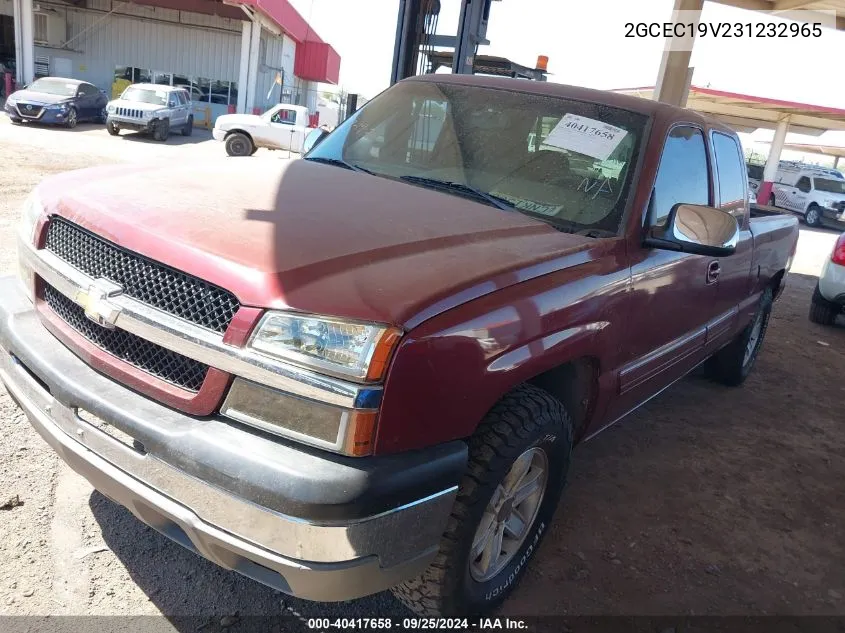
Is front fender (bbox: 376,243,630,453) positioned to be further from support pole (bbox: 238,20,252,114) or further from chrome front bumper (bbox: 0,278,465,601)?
support pole (bbox: 238,20,252,114)

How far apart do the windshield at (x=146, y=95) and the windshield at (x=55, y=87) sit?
4.96ft

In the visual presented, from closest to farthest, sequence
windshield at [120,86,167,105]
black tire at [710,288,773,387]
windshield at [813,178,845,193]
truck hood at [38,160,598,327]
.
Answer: truck hood at [38,160,598,327]
black tire at [710,288,773,387]
windshield at [120,86,167,105]
windshield at [813,178,845,193]

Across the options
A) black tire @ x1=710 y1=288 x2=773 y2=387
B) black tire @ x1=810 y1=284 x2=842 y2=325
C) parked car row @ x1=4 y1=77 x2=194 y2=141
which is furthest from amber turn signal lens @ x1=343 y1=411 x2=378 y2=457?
parked car row @ x1=4 y1=77 x2=194 y2=141

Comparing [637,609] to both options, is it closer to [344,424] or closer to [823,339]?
[344,424]

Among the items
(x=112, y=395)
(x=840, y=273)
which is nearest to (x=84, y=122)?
(x=840, y=273)

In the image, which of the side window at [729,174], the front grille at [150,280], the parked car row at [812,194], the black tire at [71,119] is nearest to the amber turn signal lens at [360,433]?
the front grille at [150,280]

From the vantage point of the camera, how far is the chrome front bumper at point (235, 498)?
1776 mm

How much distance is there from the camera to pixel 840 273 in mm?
7824

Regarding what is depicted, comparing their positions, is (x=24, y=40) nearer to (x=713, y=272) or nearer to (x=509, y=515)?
(x=713, y=272)

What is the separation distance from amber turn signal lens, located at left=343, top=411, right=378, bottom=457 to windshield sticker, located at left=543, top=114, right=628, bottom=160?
1870mm

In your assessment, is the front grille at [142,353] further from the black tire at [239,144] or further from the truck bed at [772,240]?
the black tire at [239,144]

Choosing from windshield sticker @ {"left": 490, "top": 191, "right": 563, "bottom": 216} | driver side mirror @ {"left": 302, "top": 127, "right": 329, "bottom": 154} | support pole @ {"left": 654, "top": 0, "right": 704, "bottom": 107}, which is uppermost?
support pole @ {"left": 654, "top": 0, "right": 704, "bottom": 107}

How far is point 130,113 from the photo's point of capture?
65.6 ft

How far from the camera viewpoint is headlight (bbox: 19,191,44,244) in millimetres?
2561
